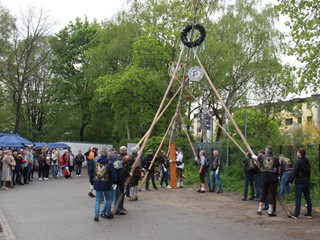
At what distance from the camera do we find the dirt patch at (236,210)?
31.3 feet

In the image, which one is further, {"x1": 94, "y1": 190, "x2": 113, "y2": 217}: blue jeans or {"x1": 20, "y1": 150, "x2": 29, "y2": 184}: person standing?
{"x1": 20, "y1": 150, "x2": 29, "y2": 184}: person standing

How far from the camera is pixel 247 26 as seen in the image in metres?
31.0

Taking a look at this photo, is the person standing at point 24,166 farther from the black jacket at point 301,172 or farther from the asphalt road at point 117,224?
the black jacket at point 301,172

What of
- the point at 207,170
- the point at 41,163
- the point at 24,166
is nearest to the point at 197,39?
→ the point at 207,170

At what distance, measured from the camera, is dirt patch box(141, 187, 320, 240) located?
9.54 m

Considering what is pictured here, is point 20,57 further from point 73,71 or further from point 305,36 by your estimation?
point 305,36

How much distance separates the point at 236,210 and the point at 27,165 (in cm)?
1280

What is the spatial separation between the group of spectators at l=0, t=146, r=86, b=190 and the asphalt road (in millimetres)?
5327

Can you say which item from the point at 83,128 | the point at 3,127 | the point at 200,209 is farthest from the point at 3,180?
the point at 3,127

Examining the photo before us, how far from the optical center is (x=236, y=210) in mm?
12352

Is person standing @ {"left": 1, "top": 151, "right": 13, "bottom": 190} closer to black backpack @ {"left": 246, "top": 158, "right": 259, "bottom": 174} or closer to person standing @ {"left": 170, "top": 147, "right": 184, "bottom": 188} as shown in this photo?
person standing @ {"left": 170, "top": 147, "right": 184, "bottom": 188}

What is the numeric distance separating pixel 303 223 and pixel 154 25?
1041 inches

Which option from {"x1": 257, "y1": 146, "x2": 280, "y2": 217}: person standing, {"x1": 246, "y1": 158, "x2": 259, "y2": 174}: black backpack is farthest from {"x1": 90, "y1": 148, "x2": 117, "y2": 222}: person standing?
{"x1": 246, "y1": 158, "x2": 259, "y2": 174}: black backpack

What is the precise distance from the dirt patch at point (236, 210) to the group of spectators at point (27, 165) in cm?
663
